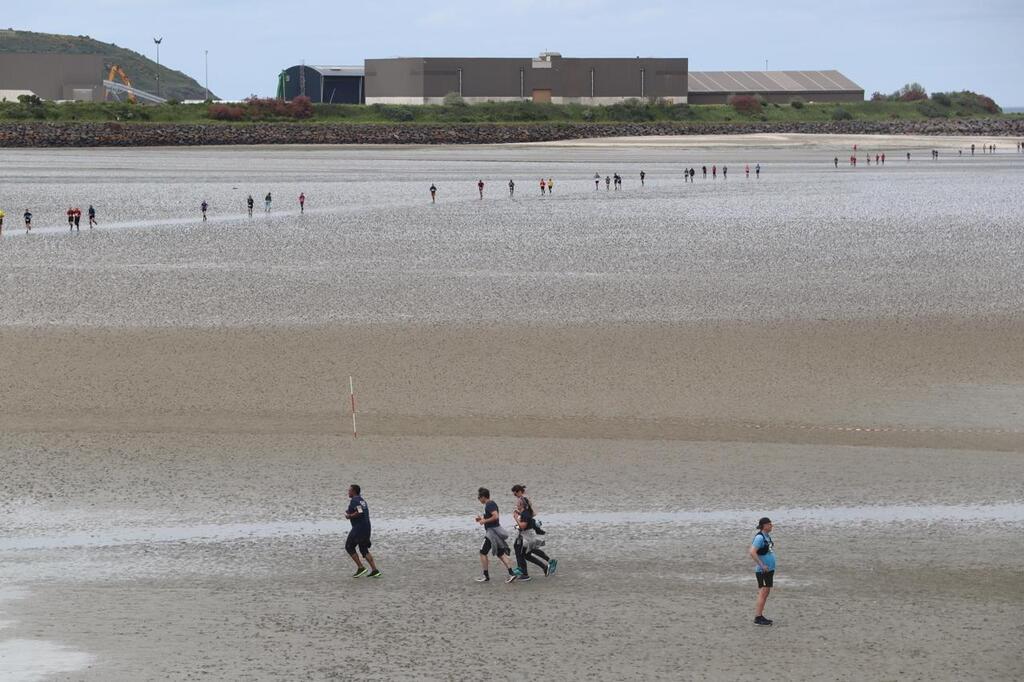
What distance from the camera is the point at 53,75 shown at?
16700 cm

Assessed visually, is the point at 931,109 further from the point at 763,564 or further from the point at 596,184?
the point at 763,564

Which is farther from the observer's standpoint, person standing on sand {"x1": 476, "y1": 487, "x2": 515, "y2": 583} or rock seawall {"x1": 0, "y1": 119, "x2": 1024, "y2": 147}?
rock seawall {"x1": 0, "y1": 119, "x2": 1024, "y2": 147}

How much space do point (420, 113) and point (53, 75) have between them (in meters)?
47.1

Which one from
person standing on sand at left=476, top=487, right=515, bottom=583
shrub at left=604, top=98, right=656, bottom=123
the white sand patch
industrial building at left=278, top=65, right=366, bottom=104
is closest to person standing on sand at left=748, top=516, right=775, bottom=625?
person standing on sand at left=476, top=487, right=515, bottom=583

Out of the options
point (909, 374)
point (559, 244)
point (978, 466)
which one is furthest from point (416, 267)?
point (978, 466)

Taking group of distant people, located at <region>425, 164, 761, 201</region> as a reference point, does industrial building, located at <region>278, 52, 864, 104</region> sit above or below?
above

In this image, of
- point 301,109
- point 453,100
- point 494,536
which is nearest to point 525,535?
point 494,536

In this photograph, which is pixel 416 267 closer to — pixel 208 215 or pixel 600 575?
pixel 208 215

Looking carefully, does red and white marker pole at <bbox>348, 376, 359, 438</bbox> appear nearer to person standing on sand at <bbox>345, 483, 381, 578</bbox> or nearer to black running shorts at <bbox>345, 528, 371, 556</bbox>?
person standing on sand at <bbox>345, 483, 381, 578</bbox>

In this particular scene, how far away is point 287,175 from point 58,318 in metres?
59.4

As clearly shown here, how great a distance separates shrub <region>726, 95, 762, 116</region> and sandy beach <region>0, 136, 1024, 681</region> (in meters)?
122

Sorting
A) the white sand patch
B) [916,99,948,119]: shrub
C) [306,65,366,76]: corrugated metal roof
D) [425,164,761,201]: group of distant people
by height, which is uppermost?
[306,65,366,76]: corrugated metal roof

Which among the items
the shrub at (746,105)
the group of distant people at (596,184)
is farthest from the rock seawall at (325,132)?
the group of distant people at (596,184)

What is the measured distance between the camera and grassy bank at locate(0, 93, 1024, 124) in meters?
151
